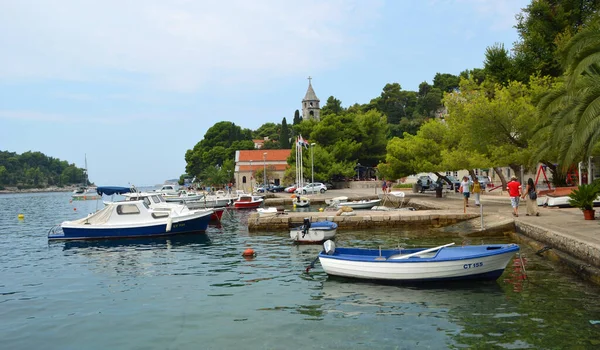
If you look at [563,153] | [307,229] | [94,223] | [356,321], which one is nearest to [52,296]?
[356,321]

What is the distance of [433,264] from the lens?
1293cm

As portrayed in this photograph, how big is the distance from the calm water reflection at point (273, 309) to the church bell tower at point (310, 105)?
90.0 metres

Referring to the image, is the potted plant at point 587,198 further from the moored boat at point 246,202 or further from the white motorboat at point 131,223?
the moored boat at point 246,202

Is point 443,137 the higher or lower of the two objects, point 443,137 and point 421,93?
the lower

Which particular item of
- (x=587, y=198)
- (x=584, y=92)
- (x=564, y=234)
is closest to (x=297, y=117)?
(x=587, y=198)

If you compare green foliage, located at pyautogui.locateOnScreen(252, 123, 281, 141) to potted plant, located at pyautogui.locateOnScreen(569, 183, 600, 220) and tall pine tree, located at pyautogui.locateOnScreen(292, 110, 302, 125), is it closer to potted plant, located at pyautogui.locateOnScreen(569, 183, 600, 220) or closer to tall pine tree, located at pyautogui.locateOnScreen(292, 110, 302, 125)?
tall pine tree, located at pyautogui.locateOnScreen(292, 110, 302, 125)

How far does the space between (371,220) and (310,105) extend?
8186 cm

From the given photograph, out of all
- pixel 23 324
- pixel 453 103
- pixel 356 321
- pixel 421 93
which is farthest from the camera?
pixel 421 93

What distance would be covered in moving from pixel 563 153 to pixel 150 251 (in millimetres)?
18456

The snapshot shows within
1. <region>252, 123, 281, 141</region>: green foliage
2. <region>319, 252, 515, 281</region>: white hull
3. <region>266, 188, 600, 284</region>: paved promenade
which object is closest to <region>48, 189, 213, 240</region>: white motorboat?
<region>319, 252, 515, 281</region>: white hull

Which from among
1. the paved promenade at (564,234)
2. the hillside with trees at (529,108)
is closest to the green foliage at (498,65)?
the hillside with trees at (529,108)

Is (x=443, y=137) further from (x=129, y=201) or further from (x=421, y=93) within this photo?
(x=421, y=93)

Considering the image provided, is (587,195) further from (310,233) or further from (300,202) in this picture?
(300,202)

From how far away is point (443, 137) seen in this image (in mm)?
41719
